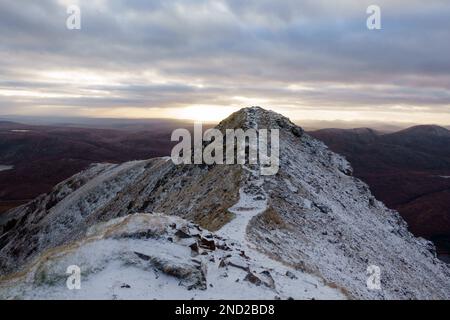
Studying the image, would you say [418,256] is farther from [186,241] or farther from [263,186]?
[186,241]

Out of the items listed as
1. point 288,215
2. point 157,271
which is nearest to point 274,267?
point 157,271

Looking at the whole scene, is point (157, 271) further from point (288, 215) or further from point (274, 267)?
point (288, 215)

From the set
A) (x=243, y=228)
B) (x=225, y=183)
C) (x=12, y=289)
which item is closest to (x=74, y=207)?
(x=225, y=183)

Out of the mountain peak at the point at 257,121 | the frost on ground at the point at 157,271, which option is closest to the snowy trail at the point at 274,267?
the frost on ground at the point at 157,271

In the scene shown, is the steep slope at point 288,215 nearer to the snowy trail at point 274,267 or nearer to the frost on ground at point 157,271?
the snowy trail at point 274,267
